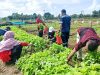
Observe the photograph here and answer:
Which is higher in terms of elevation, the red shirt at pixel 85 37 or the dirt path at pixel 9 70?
the red shirt at pixel 85 37

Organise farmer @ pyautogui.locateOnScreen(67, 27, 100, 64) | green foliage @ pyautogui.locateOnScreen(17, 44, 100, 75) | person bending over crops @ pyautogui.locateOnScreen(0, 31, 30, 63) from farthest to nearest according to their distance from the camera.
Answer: person bending over crops @ pyautogui.locateOnScreen(0, 31, 30, 63) → farmer @ pyautogui.locateOnScreen(67, 27, 100, 64) → green foliage @ pyautogui.locateOnScreen(17, 44, 100, 75)

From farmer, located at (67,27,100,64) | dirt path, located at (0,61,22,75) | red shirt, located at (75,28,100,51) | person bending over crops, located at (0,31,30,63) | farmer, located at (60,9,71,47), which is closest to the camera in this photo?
farmer, located at (67,27,100,64)

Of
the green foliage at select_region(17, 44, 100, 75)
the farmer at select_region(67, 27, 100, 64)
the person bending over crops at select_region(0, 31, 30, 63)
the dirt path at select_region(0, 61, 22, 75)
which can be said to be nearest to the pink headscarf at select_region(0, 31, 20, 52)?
the person bending over crops at select_region(0, 31, 30, 63)

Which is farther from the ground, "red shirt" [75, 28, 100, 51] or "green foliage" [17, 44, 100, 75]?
"red shirt" [75, 28, 100, 51]

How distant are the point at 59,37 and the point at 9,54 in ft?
13.1

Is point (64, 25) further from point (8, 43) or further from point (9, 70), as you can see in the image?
point (9, 70)

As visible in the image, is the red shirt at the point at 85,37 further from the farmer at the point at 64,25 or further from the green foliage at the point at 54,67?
the farmer at the point at 64,25

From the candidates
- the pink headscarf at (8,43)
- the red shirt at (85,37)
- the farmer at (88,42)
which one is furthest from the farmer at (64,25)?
the farmer at (88,42)

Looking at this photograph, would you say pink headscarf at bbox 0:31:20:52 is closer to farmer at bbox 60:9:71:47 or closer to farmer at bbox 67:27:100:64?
farmer at bbox 60:9:71:47

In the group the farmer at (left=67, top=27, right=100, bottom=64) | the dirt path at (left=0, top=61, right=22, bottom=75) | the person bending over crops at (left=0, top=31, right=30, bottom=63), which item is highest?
the farmer at (left=67, top=27, right=100, bottom=64)

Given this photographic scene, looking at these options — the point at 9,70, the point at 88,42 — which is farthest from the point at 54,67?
the point at 9,70

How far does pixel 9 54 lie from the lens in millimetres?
11359

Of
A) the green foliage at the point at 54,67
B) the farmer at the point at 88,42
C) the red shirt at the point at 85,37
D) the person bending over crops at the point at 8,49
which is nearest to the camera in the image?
the green foliage at the point at 54,67

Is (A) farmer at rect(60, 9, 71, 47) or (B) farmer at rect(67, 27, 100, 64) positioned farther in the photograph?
(A) farmer at rect(60, 9, 71, 47)
